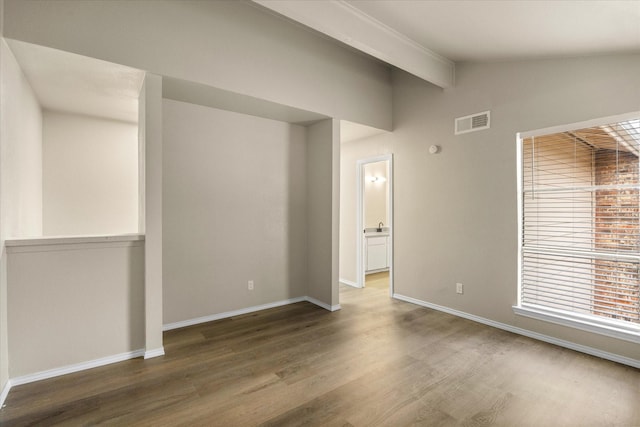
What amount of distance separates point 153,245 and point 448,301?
3552 millimetres

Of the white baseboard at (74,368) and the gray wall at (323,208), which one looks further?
the gray wall at (323,208)

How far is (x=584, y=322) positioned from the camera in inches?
111

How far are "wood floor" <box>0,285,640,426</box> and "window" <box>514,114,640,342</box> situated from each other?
47 centimetres

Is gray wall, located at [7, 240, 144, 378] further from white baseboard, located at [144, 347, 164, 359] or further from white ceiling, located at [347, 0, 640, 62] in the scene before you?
white ceiling, located at [347, 0, 640, 62]

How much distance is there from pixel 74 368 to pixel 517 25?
15.5ft

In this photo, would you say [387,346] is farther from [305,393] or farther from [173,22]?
[173,22]

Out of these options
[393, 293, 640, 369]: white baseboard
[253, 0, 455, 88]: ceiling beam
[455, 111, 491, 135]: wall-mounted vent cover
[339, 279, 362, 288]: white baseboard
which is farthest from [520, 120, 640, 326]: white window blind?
[339, 279, 362, 288]: white baseboard

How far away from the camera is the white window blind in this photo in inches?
106

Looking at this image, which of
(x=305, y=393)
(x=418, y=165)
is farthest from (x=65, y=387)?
(x=418, y=165)

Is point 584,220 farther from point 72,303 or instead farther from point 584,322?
point 72,303

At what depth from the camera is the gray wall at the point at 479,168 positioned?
9.27 ft

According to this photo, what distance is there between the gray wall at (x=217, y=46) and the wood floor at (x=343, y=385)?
8.65 feet

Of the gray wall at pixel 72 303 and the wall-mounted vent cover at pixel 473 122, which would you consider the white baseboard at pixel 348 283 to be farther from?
the gray wall at pixel 72 303

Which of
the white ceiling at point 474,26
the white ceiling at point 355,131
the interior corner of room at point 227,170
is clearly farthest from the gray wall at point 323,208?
the white ceiling at point 474,26
